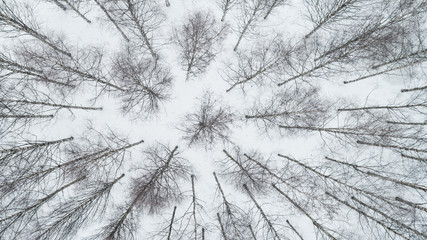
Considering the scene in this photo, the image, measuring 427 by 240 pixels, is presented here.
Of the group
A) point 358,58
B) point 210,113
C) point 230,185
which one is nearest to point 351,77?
point 358,58

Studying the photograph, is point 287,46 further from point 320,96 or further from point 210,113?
point 210,113

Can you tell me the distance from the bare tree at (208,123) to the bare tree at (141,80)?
2267 millimetres

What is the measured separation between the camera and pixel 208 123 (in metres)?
14.9

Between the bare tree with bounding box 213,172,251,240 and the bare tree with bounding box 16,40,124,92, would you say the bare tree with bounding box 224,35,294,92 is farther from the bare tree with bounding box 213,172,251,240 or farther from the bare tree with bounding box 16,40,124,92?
the bare tree with bounding box 16,40,124,92

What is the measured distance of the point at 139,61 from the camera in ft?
50.8

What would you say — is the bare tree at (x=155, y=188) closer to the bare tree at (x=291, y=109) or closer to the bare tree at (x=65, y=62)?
the bare tree at (x=65, y=62)

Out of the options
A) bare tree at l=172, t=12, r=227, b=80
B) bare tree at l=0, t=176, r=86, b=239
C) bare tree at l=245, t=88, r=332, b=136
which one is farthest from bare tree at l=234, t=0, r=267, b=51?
bare tree at l=0, t=176, r=86, b=239

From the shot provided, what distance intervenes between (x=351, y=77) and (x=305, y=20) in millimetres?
4986

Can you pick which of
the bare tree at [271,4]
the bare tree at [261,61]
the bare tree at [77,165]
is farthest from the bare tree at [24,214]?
the bare tree at [271,4]

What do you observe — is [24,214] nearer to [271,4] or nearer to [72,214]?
[72,214]

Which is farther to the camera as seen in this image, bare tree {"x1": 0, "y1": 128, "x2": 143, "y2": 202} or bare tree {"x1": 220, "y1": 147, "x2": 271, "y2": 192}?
bare tree {"x1": 220, "y1": 147, "x2": 271, "y2": 192}

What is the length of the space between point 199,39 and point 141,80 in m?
4.50

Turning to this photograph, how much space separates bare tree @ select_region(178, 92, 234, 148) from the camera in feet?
49.2

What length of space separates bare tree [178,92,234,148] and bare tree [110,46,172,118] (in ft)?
7.44
